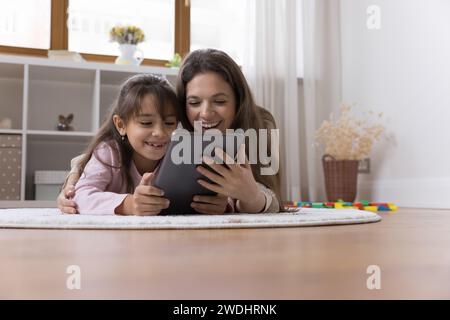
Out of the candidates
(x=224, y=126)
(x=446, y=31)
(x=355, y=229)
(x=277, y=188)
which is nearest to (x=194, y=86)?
(x=224, y=126)

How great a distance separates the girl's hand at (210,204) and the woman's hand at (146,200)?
10 centimetres

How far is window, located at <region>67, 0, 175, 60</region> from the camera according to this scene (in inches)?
127

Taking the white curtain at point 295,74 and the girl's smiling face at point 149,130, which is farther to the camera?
the white curtain at point 295,74

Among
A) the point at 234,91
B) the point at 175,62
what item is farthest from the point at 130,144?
the point at 175,62

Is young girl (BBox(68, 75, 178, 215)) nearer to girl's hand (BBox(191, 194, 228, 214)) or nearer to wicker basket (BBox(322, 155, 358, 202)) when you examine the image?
girl's hand (BBox(191, 194, 228, 214))

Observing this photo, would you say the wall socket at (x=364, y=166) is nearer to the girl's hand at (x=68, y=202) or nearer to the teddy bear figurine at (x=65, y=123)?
the teddy bear figurine at (x=65, y=123)

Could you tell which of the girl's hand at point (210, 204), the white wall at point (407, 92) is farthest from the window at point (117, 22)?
the girl's hand at point (210, 204)

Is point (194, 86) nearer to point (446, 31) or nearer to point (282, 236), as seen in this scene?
point (282, 236)

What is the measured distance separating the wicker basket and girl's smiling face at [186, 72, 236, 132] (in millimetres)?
1404

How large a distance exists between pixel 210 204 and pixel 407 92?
1.72m

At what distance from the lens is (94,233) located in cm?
92

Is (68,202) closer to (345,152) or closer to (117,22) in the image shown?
(345,152)

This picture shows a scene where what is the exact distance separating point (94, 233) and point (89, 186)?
0.46 m

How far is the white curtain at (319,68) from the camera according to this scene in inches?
125
